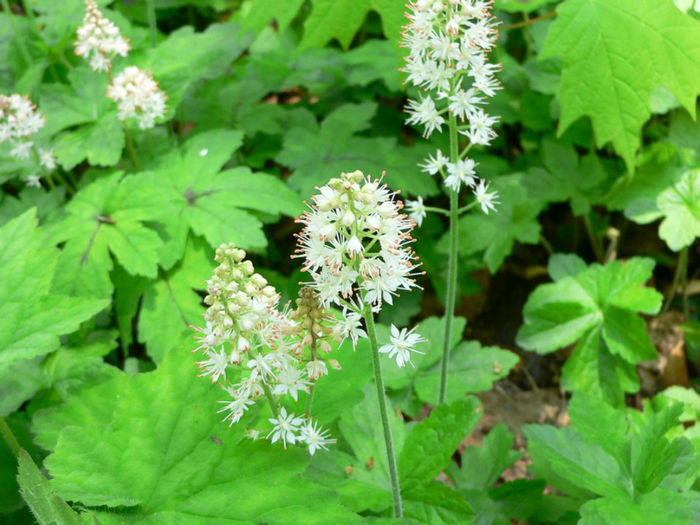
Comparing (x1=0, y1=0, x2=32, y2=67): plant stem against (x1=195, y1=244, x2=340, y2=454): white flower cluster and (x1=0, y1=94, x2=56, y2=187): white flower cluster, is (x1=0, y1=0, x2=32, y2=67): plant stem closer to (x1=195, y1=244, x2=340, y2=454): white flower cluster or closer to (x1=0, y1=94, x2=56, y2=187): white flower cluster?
(x1=0, y1=94, x2=56, y2=187): white flower cluster

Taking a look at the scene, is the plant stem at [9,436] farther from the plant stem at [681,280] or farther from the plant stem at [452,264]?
the plant stem at [681,280]

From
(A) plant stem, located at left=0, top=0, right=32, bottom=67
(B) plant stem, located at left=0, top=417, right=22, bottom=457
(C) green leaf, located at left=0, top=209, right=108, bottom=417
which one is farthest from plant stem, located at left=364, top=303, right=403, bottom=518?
(A) plant stem, located at left=0, top=0, right=32, bottom=67

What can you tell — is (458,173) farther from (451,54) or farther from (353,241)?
(353,241)

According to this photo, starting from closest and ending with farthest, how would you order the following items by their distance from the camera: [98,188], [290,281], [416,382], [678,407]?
[678,407] → [416,382] → [98,188] → [290,281]

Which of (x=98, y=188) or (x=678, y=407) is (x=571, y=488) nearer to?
(x=678, y=407)

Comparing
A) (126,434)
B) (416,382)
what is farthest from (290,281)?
(126,434)

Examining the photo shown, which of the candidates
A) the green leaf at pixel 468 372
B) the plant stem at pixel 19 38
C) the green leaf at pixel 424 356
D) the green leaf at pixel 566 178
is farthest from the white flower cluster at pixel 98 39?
the green leaf at pixel 566 178
